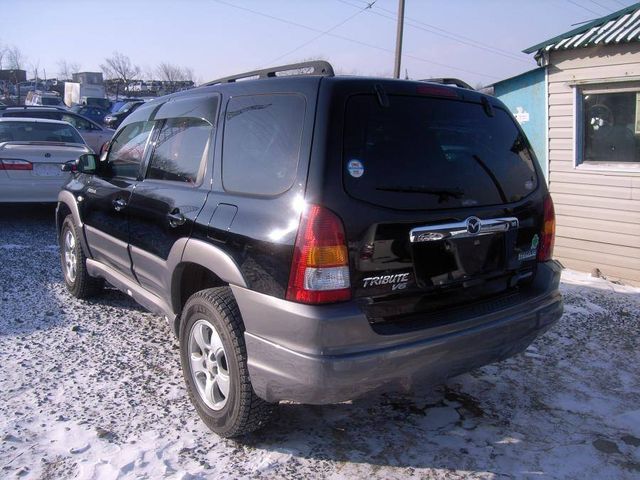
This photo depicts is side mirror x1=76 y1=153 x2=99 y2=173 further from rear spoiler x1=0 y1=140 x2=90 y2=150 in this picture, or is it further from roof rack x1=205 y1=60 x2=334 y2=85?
rear spoiler x1=0 y1=140 x2=90 y2=150

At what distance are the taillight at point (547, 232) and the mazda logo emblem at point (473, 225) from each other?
2.26 ft

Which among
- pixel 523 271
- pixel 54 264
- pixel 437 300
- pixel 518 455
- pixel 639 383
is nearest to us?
pixel 437 300

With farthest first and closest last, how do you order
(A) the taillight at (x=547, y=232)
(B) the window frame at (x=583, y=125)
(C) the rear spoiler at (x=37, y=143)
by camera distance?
(C) the rear spoiler at (x=37, y=143) → (B) the window frame at (x=583, y=125) → (A) the taillight at (x=547, y=232)

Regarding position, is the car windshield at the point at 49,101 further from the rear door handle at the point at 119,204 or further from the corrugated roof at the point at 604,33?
the rear door handle at the point at 119,204

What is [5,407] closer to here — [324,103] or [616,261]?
[324,103]

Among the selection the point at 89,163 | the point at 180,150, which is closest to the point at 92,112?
the point at 89,163

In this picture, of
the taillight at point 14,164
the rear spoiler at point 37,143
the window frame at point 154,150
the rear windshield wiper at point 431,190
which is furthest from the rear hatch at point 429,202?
the rear spoiler at point 37,143

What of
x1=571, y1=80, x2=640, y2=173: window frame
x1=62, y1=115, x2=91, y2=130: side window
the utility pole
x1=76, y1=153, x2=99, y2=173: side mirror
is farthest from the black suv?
the utility pole

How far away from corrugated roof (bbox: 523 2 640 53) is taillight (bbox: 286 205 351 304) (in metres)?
5.33

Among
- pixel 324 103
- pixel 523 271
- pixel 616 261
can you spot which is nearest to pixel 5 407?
pixel 324 103

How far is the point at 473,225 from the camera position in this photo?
279cm

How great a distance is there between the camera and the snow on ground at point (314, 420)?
2.84 meters

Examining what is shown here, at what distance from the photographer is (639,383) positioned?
382 cm

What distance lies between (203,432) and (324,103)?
1.89m
